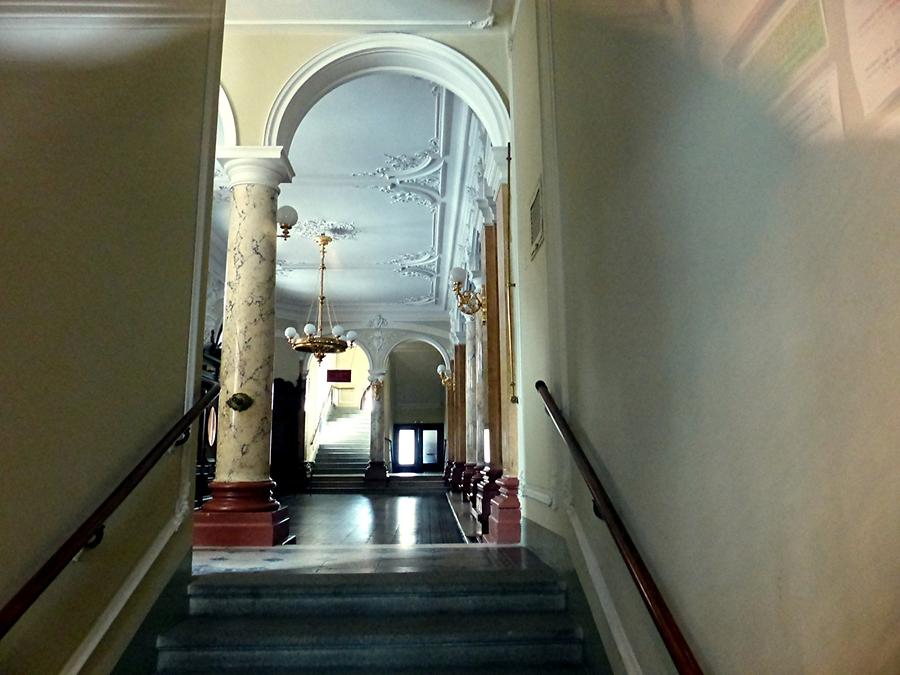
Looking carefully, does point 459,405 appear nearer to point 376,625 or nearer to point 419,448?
point 419,448

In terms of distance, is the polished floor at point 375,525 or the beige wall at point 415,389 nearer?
the polished floor at point 375,525

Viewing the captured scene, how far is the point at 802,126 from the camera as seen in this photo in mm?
1429

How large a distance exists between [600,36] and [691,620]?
2322mm

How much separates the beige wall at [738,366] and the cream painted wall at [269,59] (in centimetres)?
280

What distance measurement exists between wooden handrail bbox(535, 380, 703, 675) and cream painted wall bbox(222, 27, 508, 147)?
399cm

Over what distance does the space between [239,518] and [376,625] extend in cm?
242

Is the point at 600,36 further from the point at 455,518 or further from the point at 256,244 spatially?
the point at 455,518

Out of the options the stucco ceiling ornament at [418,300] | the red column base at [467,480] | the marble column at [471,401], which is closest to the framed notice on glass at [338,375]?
the stucco ceiling ornament at [418,300]

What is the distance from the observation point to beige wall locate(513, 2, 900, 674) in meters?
1.27

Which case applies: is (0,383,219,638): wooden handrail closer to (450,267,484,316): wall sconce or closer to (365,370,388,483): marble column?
(450,267,484,316): wall sconce

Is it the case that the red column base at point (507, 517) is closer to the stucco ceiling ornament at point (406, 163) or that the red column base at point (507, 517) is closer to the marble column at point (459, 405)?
the stucco ceiling ornament at point (406, 163)

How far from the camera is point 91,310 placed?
8.09 ft

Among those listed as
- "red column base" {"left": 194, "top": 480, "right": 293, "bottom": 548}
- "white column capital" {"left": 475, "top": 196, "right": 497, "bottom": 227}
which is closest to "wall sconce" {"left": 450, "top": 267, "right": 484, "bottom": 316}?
"white column capital" {"left": 475, "top": 196, "right": 497, "bottom": 227}

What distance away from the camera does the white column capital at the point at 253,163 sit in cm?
559
